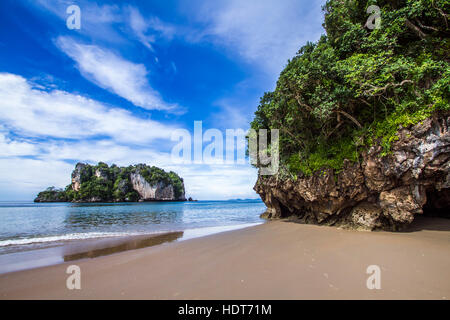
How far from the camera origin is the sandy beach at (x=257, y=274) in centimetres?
342

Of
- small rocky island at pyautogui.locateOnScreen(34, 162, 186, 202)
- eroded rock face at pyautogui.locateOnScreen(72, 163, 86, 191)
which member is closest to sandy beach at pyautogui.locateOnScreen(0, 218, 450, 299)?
small rocky island at pyautogui.locateOnScreen(34, 162, 186, 202)

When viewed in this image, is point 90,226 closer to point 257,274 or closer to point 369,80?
point 257,274

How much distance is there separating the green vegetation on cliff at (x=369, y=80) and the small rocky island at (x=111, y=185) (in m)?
78.1

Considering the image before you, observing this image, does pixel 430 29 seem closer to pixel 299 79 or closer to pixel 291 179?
pixel 299 79

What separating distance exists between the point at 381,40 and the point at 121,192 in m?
85.7

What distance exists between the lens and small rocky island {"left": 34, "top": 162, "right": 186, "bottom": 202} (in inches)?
2789

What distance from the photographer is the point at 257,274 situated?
415 cm

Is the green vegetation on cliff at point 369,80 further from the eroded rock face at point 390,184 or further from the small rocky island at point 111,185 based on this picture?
the small rocky island at point 111,185

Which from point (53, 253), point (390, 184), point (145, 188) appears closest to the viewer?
point (53, 253)

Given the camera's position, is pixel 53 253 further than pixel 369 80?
No

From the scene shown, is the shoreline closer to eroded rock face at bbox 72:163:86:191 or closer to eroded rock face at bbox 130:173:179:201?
eroded rock face at bbox 130:173:179:201

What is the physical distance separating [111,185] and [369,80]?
3471 inches

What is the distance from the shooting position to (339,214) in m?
10.6

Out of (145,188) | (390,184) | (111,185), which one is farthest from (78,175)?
(390,184)
